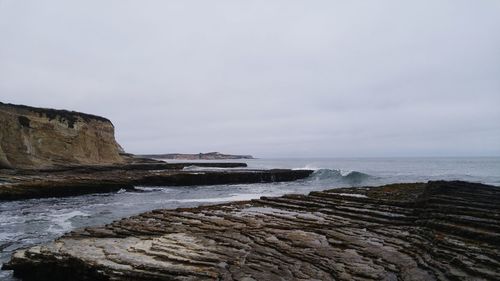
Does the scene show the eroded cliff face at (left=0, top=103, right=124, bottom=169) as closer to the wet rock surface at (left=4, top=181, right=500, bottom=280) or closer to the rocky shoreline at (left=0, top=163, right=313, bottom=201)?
the rocky shoreline at (left=0, top=163, right=313, bottom=201)

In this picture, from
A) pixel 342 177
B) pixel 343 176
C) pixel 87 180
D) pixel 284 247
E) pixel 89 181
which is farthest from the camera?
pixel 343 176

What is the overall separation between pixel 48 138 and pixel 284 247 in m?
47.5

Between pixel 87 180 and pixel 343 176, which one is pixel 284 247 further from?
pixel 343 176

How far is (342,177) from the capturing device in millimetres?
50500

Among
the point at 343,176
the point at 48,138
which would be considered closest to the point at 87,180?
the point at 48,138

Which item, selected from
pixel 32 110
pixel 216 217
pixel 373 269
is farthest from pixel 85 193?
pixel 32 110

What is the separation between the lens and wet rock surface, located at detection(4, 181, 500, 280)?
6918 mm

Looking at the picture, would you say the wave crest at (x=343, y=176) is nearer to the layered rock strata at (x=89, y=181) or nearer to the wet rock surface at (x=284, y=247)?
the layered rock strata at (x=89, y=181)

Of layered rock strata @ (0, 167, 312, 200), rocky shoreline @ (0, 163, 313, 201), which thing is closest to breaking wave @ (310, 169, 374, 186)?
rocky shoreline @ (0, 163, 313, 201)

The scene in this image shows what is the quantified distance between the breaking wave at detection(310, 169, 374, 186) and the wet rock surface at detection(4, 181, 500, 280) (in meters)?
34.0

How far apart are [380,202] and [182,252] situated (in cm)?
1012

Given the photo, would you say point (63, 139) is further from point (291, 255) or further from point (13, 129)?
point (291, 255)

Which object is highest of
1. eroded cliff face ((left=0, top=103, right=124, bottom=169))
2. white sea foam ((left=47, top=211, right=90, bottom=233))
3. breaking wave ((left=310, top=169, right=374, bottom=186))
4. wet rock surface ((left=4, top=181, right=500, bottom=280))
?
eroded cliff face ((left=0, top=103, right=124, bottom=169))

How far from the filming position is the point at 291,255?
7.97 m
